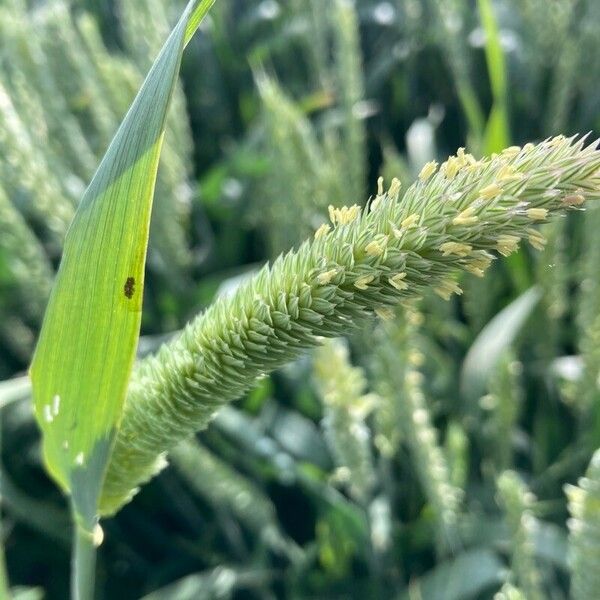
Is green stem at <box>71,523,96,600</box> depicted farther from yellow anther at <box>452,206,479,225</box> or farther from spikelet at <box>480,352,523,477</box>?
spikelet at <box>480,352,523,477</box>

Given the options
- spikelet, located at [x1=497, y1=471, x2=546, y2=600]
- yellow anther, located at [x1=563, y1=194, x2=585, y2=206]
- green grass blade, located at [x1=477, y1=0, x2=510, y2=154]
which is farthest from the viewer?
green grass blade, located at [x1=477, y1=0, x2=510, y2=154]

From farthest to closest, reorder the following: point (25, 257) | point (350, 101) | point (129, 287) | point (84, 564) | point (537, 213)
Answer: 1. point (350, 101)
2. point (25, 257)
3. point (84, 564)
4. point (129, 287)
5. point (537, 213)

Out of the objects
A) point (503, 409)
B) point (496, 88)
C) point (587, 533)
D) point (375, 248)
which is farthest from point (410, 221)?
point (496, 88)

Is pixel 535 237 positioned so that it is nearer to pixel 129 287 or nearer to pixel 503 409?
pixel 129 287

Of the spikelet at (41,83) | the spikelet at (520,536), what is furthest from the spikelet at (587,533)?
the spikelet at (41,83)

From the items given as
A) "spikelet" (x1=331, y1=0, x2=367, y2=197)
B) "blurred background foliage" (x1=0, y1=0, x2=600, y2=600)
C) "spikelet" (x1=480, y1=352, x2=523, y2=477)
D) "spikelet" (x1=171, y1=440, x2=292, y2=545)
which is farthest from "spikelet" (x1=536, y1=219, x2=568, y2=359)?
"spikelet" (x1=171, y1=440, x2=292, y2=545)

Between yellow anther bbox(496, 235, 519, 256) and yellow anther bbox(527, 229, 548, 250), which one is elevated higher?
yellow anther bbox(496, 235, 519, 256)

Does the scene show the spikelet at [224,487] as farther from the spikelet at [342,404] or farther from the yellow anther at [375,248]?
the yellow anther at [375,248]
